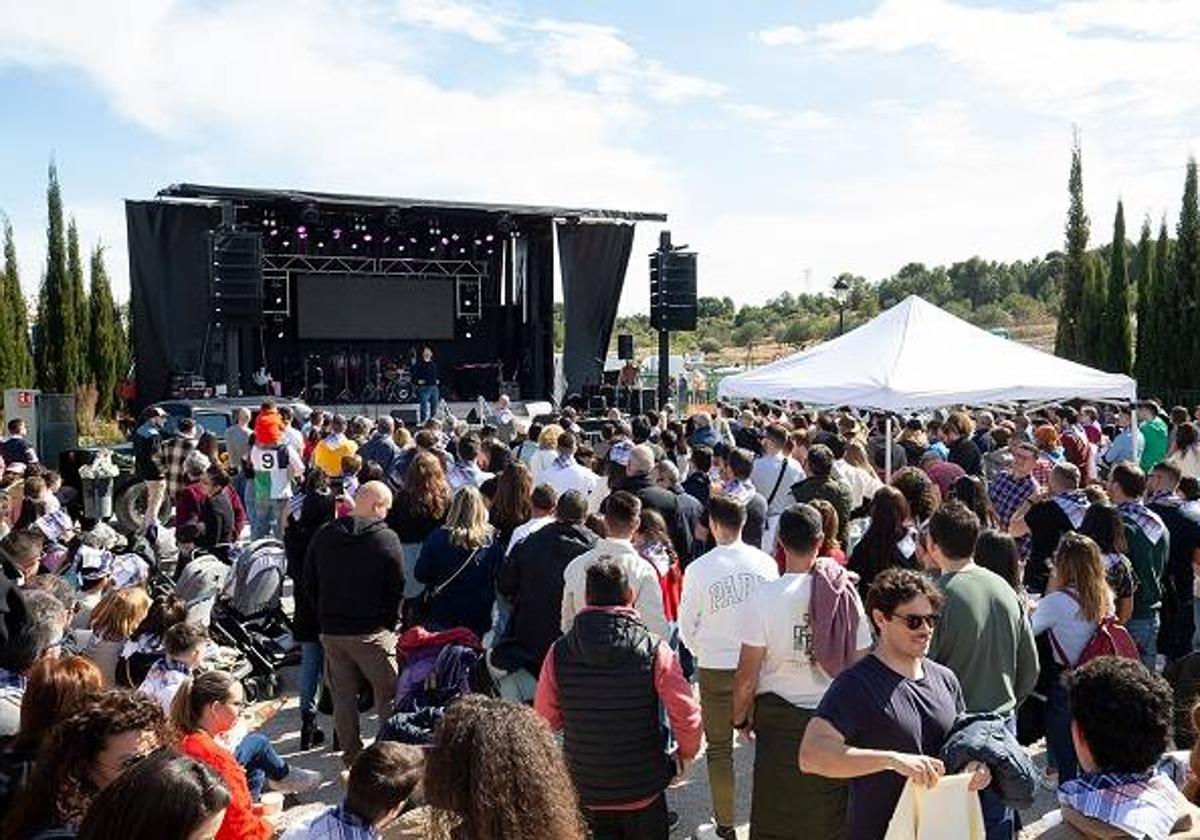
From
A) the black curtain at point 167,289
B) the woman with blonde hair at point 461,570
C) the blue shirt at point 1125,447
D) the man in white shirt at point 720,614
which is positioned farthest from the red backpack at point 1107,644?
the black curtain at point 167,289

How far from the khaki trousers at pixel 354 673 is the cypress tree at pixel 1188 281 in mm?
22852

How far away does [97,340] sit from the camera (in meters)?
25.8

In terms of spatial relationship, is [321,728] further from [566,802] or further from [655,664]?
[566,802]

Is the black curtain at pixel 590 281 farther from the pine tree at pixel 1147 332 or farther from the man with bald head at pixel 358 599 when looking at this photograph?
the man with bald head at pixel 358 599

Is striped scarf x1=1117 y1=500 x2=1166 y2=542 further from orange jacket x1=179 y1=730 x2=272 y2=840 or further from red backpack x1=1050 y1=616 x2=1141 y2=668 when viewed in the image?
orange jacket x1=179 y1=730 x2=272 y2=840

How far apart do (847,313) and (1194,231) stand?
2487 centimetres

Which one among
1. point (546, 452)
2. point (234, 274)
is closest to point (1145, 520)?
point (546, 452)

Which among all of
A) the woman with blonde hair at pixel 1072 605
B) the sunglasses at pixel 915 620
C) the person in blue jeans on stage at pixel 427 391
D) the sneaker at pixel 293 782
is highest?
the person in blue jeans on stage at pixel 427 391

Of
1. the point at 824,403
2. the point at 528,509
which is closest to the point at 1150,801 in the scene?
the point at 528,509

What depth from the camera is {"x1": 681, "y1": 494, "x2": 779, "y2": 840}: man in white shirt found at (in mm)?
4195

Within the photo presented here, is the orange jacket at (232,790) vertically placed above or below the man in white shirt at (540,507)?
below

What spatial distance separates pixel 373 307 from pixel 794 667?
18406mm

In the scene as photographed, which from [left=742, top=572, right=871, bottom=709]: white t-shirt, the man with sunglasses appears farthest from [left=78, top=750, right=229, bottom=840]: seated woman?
[left=742, top=572, right=871, bottom=709]: white t-shirt

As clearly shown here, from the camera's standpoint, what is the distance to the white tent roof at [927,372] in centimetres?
770
